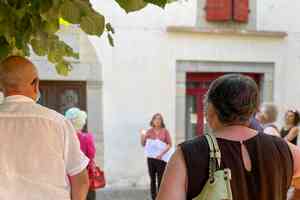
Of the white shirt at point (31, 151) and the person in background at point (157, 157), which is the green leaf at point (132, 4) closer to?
the white shirt at point (31, 151)

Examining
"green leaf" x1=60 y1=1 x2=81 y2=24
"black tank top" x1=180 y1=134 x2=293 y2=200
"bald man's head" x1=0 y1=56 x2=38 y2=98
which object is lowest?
"black tank top" x1=180 y1=134 x2=293 y2=200

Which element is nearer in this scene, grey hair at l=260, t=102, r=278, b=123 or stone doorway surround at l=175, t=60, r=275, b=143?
grey hair at l=260, t=102, r=278, b=123

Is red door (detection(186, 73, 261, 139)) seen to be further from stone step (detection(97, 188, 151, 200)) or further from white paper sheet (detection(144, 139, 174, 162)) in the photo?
white paper sheet (detection(144, 139, 174, 162))

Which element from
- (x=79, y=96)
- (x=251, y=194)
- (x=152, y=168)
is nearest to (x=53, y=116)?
(x=251, y=194)

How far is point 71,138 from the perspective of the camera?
2.79 metres

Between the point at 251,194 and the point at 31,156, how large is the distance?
112 centimetres

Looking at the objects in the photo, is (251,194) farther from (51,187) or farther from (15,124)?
(15,124)

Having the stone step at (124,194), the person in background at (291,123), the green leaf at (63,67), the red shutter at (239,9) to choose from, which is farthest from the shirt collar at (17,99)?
the red shutter at (239,9)

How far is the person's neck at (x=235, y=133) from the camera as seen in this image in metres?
2.18

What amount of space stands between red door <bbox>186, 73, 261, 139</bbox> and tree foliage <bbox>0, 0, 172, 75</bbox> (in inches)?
265

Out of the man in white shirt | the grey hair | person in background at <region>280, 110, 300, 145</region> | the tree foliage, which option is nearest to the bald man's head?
the man in white shirt

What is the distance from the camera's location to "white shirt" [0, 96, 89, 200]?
267 cm

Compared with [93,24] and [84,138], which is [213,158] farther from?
[84,138]

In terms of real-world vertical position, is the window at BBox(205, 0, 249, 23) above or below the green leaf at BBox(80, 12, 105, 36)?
above
